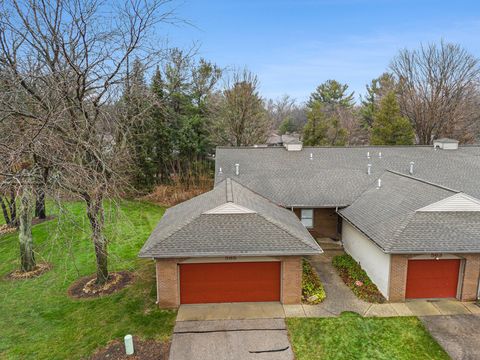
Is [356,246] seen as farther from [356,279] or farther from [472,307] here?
[472,307]

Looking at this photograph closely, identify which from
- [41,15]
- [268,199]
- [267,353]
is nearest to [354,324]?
[267,353]

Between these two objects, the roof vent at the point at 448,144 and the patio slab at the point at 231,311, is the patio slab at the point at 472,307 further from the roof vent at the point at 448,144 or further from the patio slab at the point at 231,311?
the roof vent at the point at 448,144

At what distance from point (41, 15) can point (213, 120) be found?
23.0 metres

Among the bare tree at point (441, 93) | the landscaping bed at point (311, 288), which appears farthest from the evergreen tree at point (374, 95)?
the landscaping bed at point (311, 288)

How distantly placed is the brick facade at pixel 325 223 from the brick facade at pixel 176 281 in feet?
22.9

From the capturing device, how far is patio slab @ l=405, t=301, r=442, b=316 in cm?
1091

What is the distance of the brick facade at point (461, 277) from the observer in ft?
37.5

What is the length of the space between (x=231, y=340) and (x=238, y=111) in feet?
88.2

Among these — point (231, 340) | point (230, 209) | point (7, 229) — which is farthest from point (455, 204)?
point (7, 229)

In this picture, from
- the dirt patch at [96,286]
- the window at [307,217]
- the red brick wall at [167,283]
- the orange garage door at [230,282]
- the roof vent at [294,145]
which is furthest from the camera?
the roof vent at [294,145]

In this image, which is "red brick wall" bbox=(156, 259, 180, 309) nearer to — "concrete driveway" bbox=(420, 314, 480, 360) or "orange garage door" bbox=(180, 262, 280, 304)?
"orange garage door" bbox=(180, 262, 280, 304)

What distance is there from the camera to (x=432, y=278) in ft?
38.6

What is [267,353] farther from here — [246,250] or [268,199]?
[268,199]

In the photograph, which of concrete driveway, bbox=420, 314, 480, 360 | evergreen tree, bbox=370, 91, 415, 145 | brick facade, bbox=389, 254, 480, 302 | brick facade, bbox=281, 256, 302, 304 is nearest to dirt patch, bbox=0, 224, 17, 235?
brick facade, bbox=281, 256, 302, 304
